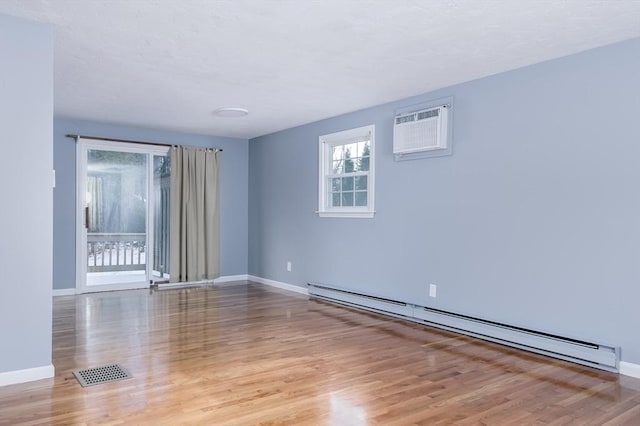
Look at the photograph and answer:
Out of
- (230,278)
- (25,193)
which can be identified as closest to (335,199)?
(230,278)

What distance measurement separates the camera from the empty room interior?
9.05 feet

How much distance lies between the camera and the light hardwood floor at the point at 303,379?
2.49m

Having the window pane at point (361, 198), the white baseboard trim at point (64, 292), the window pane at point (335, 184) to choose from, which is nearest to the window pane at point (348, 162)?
the window pane at point (335, 184)

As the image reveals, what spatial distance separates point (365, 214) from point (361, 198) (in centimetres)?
29

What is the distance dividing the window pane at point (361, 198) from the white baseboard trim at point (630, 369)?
3.03 m

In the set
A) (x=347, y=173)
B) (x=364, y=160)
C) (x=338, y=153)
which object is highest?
(x=338, y=153)

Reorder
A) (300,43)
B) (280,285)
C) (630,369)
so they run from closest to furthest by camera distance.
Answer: (630,369)
(300,43)
(280,285)

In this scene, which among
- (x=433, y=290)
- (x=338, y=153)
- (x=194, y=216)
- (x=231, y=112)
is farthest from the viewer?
(x=194, y=216)

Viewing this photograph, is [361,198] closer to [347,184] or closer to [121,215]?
[347,184]

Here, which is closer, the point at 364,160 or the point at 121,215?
the point at 364,160

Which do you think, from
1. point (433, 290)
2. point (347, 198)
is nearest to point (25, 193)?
point (433, 290)

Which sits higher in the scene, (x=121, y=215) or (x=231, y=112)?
(x=231, y=112)

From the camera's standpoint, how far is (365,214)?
5.35 m

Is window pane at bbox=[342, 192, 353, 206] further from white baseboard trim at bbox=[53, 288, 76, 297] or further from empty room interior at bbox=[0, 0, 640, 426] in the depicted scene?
white baseboard trim at bbox=[53, 288, 76, 297]
